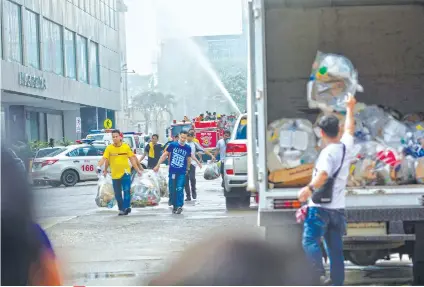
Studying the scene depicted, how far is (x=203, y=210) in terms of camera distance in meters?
15.6

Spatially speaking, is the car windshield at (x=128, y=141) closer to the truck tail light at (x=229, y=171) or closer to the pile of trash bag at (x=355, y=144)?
the truck tail light at (x=229, y=171)

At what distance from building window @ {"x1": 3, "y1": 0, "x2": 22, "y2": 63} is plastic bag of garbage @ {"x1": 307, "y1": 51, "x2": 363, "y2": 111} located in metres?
28.5

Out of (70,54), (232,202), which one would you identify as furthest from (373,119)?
(70,54)

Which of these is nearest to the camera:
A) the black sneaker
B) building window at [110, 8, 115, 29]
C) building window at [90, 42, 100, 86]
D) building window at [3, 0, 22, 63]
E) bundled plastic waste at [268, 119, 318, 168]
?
the black sneaker

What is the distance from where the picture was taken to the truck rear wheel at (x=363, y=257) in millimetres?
8086

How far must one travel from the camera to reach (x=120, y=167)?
14.7 m

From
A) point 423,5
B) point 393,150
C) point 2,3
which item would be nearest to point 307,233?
point 393,150

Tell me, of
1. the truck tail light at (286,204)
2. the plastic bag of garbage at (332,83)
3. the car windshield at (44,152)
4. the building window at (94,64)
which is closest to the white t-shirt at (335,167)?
the truck tail light at (286,204)

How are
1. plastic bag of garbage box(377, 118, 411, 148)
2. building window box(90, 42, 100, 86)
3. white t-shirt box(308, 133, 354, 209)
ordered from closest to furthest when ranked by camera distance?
1. white t-shirt box(308, 133, 354, 209)
2. plastic bag of garbage box(377, 118, 411, 148)
3. building window box(90, 42, 100, 86)

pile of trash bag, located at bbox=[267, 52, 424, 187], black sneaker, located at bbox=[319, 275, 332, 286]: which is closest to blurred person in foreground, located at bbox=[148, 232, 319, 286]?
black sneaker, located at bbox=[319, 275, 332, 286]

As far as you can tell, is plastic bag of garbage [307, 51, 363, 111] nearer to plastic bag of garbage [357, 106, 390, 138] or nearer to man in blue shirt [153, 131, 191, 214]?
plastic bag of garbage [357, 106, 390, 138]

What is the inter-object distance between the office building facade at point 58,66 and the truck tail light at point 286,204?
22.2 meters

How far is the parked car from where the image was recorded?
2631cm

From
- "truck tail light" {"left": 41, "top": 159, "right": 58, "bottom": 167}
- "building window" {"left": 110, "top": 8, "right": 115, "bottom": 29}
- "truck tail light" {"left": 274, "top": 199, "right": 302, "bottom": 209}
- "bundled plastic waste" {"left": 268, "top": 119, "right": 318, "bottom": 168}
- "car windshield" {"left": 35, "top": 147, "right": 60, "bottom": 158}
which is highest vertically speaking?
"building window" {"left": 110, "top": 8, "right": 115, "bottom": 29}
